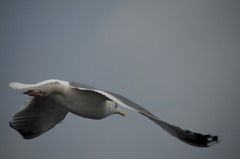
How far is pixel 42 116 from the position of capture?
14.4 feet

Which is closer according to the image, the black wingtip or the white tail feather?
the black wingtip

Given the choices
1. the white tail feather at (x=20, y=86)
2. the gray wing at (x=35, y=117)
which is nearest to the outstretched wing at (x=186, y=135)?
the white tail feather at (x=20, y=86)

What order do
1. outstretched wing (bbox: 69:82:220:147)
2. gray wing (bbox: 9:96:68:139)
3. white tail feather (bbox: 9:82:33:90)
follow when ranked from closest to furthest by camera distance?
outstretched wing (bbox: 69:82:220:147)
white tail feather (bbox: 9:82:33:90)
gray wing (bbox: 9:96:68:139)

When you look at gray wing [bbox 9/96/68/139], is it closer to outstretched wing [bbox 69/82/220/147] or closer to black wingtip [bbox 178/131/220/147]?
outstretched wing [bbox 69/82/220/147]

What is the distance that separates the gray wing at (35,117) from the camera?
14.1 ft

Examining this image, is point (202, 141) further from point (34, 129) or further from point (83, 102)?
point (34, 129)

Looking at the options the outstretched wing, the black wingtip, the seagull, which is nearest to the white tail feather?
the seagull

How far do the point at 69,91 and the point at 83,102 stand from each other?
200 millimetres

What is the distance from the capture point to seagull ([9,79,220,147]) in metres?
2.85

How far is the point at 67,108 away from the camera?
3.65 metres

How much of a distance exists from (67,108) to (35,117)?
0.93m

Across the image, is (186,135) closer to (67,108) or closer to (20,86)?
(67,108)

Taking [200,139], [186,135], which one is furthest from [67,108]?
[200,139]

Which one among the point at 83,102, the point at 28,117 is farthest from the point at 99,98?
the point at 28,117
